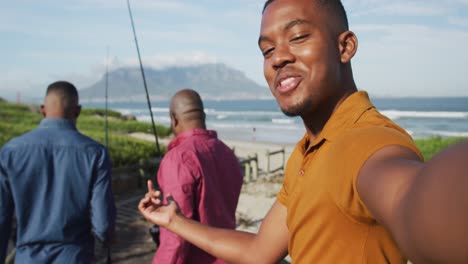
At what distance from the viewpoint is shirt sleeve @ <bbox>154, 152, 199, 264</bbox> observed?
2939 mm

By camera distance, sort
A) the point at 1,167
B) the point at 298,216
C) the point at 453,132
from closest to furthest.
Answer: the point at 298,216, the point at 1,167, the point at 453,132

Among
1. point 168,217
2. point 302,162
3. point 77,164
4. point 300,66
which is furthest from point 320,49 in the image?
point 77,164

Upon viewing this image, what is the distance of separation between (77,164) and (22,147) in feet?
1.40

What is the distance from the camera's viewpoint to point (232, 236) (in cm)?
200

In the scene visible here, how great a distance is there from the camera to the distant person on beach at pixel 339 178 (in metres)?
0.68

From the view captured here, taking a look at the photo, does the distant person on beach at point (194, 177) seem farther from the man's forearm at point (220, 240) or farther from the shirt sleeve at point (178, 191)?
the man's forearm at point (220, 240)

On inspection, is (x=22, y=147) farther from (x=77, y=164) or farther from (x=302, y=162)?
(x=302, y=162)

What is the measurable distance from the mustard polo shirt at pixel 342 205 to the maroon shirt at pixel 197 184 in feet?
5.68

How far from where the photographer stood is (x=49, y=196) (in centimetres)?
333

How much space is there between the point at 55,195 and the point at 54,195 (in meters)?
0.01

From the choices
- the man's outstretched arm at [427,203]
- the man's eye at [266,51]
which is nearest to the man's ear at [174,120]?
the man's eye at [266,51]


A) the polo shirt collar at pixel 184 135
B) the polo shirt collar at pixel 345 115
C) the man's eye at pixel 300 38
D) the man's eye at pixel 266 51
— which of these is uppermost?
the man's eye at pixel 300 38

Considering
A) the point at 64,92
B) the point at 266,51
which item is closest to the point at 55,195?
the point at 64,92

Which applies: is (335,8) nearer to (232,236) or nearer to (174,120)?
(232,236)
